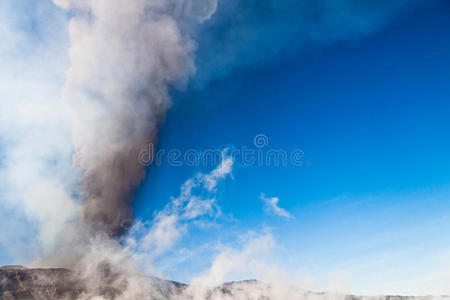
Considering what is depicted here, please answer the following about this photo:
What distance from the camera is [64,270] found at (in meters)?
159

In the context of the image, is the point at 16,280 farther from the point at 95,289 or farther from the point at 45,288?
the point at 95,289

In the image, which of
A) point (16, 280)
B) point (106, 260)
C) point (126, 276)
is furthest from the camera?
point (126, 276)

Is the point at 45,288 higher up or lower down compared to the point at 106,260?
lower down

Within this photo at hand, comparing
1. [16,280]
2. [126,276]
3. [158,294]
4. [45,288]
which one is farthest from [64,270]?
[158,294]

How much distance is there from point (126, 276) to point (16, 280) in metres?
53.2

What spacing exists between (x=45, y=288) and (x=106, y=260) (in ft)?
99.5

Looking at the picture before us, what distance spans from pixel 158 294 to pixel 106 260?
40344mm

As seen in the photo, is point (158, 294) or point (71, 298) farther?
point (158, 294)

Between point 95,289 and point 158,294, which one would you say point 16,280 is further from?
point 158,294

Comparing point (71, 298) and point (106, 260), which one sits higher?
point (106, 260)

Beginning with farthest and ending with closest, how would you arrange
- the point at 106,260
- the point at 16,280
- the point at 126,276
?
the point at 126,276 → the point at 106,260 → the point at 16,280

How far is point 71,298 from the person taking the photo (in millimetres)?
159500

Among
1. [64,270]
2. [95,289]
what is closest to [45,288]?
[64,270]

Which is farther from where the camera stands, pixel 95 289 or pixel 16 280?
pixel 95 289
